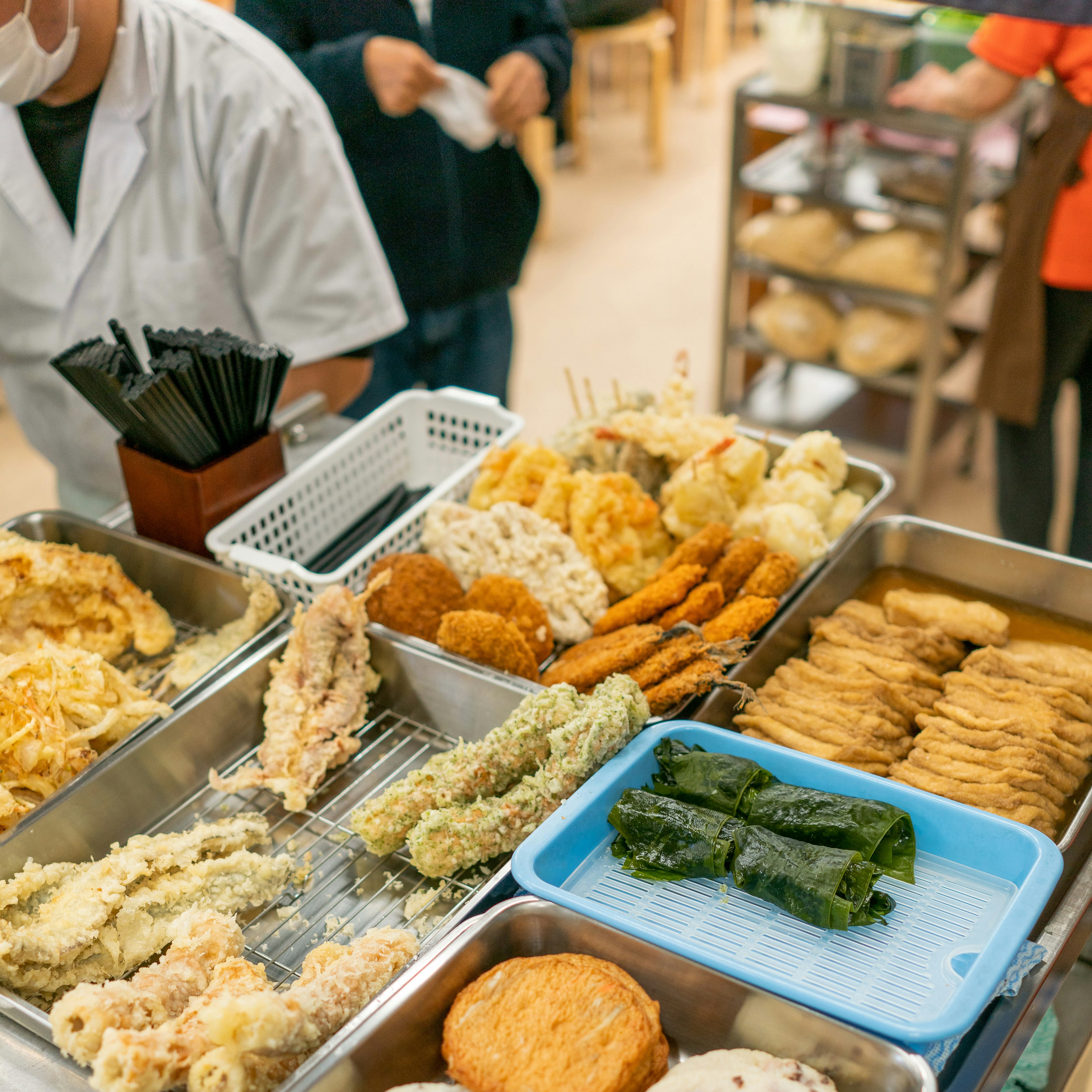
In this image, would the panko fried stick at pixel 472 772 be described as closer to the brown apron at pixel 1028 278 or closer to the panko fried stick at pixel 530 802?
the panko fried stick at pixel 530 802

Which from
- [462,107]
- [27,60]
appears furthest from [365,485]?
[462,107]

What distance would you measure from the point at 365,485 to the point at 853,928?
1.52 metres

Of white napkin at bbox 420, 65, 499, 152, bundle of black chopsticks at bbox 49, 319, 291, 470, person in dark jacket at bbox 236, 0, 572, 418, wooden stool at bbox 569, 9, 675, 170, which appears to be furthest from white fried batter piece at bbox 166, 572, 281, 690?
wooden stool at bbox 569, 9, 675, 170

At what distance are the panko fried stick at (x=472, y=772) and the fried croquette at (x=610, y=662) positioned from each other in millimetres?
99

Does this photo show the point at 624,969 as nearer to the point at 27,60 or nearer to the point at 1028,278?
the point at 27,60

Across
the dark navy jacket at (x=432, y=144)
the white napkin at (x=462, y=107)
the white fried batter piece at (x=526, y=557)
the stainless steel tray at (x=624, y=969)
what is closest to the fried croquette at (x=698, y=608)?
the white fried batter piece at (x=526, y=557)

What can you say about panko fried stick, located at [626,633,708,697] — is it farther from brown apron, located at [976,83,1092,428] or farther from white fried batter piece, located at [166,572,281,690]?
brown apron, located at [976,83,1092,428]

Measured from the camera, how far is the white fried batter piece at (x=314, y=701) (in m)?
1.82

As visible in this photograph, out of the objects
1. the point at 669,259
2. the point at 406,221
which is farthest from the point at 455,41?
the point at 669,259

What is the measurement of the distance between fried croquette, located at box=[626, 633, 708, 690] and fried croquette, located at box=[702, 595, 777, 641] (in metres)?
0.06

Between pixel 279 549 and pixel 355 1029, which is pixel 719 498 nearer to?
pixel 279 549

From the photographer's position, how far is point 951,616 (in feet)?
6.84

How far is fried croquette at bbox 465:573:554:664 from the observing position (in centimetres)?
202

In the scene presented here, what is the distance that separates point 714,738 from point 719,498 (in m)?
0.67
